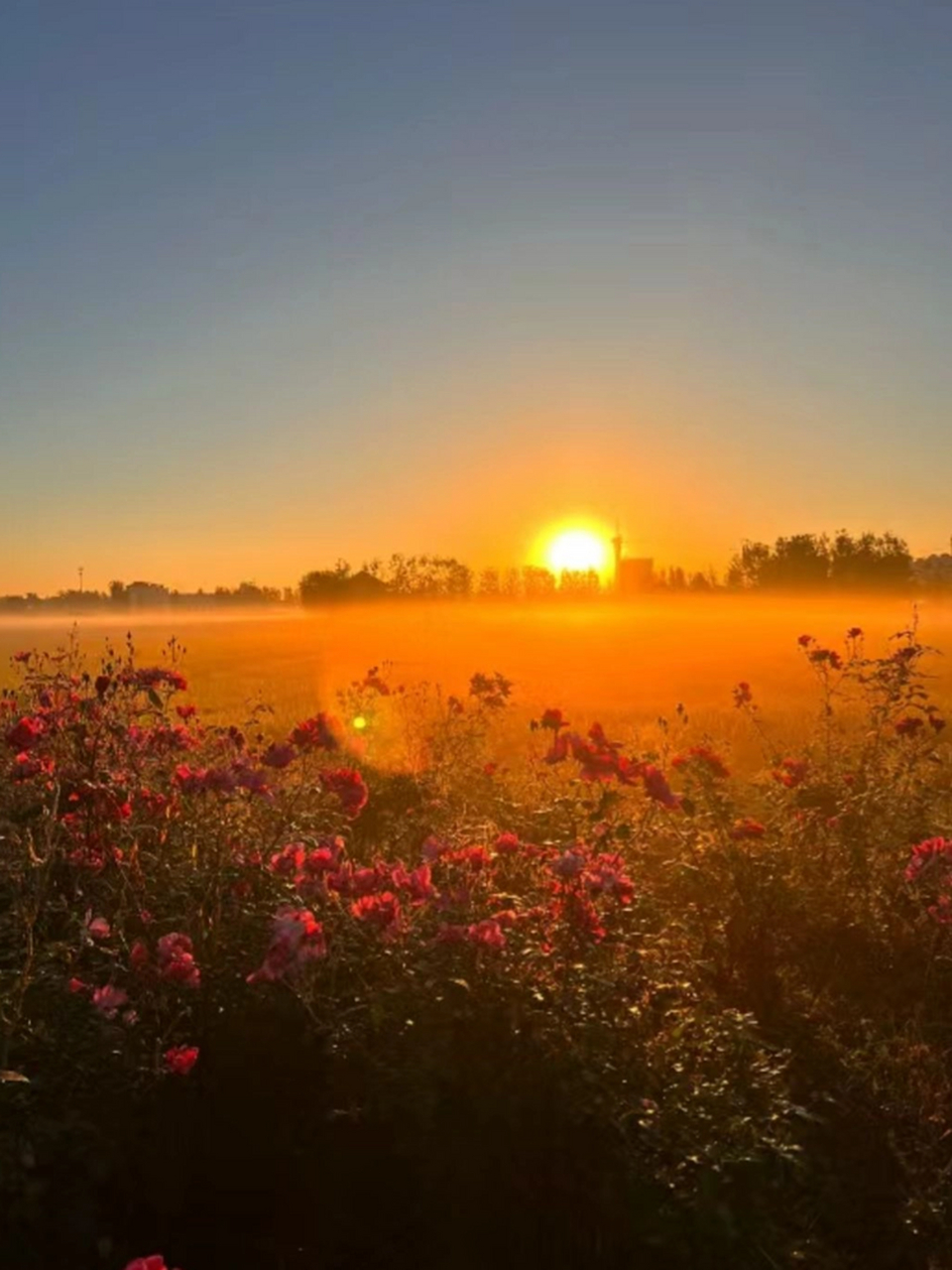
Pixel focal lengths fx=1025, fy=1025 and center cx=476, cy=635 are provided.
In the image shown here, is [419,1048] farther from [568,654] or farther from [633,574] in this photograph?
[633,574]

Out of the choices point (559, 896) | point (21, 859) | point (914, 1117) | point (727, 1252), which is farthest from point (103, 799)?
point (914, 1117)

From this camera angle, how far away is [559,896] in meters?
4.71

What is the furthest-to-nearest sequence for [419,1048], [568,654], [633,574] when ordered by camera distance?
1. [633,574]
2. [568,654]
3. [419,1048]

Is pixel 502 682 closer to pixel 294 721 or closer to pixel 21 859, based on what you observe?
pixel 21 859

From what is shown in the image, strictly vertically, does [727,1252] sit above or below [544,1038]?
below

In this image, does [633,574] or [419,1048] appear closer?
[419,1048]

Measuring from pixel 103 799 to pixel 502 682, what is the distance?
4.11 meters

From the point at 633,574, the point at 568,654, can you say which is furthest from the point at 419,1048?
the point at 633,574

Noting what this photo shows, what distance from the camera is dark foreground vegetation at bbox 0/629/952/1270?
3.29 m

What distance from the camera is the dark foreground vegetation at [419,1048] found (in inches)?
130

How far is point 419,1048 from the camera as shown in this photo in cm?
368

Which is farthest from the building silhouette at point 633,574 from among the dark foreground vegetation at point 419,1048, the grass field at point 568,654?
the dark foreground vegetation at point 419,1048

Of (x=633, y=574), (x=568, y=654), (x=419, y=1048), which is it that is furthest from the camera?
(x=633, y=574)


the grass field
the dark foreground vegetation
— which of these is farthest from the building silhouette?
the dark foreground vegetation
